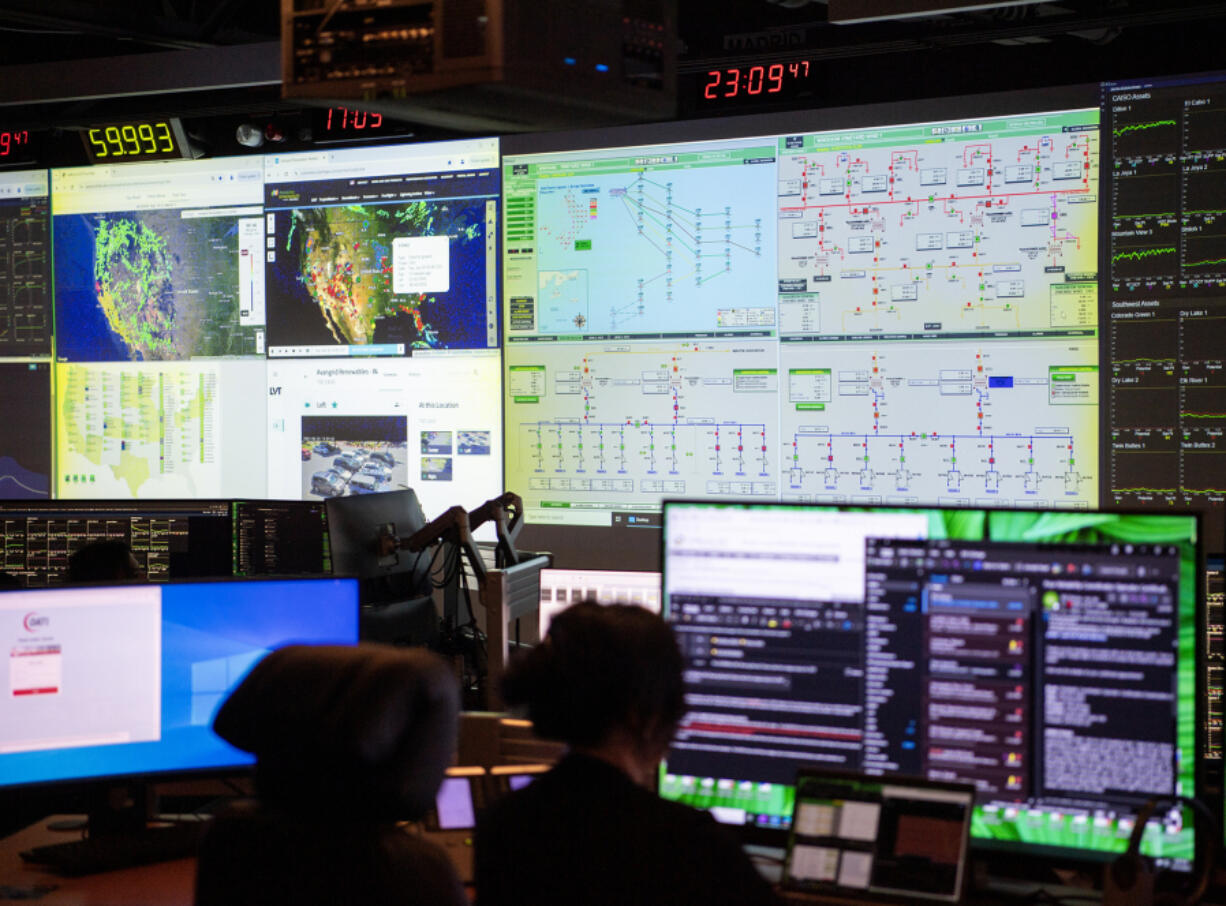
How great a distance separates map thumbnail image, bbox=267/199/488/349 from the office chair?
3809mm

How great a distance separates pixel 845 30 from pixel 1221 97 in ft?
4.99

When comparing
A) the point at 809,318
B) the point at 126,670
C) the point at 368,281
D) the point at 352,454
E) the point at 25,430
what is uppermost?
the point at 368,281

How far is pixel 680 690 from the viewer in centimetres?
139

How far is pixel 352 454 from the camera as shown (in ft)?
16.8

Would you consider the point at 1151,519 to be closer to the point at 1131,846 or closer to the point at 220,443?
the point at 1131,846

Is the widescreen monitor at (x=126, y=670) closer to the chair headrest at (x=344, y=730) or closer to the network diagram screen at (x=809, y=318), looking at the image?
the chair headrest at (x=344, y=730)

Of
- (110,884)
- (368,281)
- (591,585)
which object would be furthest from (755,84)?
(110,884)

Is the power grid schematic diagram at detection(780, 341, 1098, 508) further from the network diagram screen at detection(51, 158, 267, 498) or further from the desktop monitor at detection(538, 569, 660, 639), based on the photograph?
the network diagram screen at detection(51, 158, 267, 498)

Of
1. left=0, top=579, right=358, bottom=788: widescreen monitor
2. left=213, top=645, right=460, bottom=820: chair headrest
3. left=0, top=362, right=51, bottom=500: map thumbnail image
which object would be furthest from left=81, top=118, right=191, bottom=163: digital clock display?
left=213, top=645, right=460, bottom=820: chair headrest

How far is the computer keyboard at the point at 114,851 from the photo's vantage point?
78.5 inches

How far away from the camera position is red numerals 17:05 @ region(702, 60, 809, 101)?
14.1ft

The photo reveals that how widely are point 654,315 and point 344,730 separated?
365 centimetres

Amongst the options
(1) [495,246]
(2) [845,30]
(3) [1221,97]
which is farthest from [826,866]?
(2) [845,30]

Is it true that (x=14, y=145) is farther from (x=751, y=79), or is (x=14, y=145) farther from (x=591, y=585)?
(x=591, y=585)
